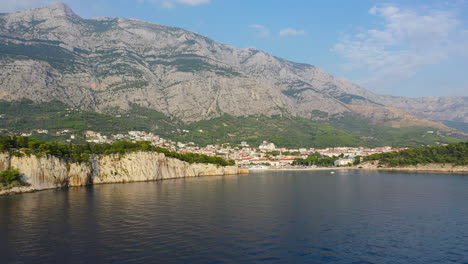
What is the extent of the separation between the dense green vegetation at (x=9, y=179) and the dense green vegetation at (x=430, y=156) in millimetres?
138738

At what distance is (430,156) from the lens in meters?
141

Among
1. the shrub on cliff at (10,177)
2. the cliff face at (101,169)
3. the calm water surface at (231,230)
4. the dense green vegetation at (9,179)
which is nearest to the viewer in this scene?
the calm water surface at (231,230)

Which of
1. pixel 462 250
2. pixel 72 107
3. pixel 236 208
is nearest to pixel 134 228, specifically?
pixel 236 208

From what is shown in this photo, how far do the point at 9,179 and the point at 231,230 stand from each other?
49.9 meters

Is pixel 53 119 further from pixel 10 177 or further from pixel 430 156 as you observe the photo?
pixel 430 156

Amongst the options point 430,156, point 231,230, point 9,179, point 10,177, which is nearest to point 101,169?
point 10,177

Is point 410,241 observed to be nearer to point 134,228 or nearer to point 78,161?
point 134,228

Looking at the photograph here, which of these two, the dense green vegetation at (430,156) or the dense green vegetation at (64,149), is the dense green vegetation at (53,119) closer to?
the dense green vegetation at (64,149)

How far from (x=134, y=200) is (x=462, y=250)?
43807mm

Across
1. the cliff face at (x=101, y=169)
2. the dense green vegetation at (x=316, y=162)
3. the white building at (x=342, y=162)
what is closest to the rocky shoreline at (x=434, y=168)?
the white building at (x=342, y=162)

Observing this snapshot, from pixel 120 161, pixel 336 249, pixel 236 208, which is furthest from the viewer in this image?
Answer: pixel 120 161

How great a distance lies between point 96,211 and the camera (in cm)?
4472

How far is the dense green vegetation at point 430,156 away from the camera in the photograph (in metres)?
133

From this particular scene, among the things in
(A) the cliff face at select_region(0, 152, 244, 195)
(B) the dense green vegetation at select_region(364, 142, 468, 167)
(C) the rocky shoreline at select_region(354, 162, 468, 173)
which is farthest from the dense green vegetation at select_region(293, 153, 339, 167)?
(A) the cliff face at select_region(0, 152, 244, 195)
